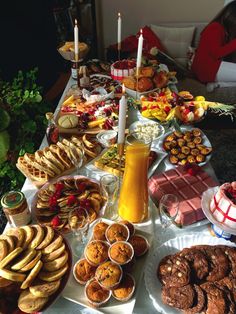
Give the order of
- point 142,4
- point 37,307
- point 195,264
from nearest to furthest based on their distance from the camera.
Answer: point 37,307 < point 195,264 < point 142,4

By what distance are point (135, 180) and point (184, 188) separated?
261 mm

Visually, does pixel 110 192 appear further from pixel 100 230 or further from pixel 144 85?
pixel 144 85

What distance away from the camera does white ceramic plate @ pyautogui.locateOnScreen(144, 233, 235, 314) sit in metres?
0.87

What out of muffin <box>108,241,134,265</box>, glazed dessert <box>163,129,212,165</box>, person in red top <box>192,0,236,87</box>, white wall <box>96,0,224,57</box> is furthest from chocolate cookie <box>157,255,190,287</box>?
white wall <box>96,0,224,57</box>

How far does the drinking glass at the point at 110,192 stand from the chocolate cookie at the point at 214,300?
43 cm

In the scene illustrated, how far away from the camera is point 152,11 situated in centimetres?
372

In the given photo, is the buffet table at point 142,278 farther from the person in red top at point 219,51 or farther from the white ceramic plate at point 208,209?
the person in red top at point 219,51

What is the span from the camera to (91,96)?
1.90 m

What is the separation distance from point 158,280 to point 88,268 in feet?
0.73

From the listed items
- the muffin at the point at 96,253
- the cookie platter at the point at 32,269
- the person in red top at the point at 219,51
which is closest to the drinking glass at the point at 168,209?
the muffin at the point at 96,253

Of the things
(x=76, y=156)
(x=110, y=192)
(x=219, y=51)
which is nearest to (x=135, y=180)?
(x=110, y=192)

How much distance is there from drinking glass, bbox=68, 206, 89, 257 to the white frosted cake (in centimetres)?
45

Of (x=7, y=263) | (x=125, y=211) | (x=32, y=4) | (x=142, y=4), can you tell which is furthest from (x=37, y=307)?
(x=142, y=4)

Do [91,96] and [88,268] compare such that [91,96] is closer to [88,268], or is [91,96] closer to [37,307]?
[88,268]
